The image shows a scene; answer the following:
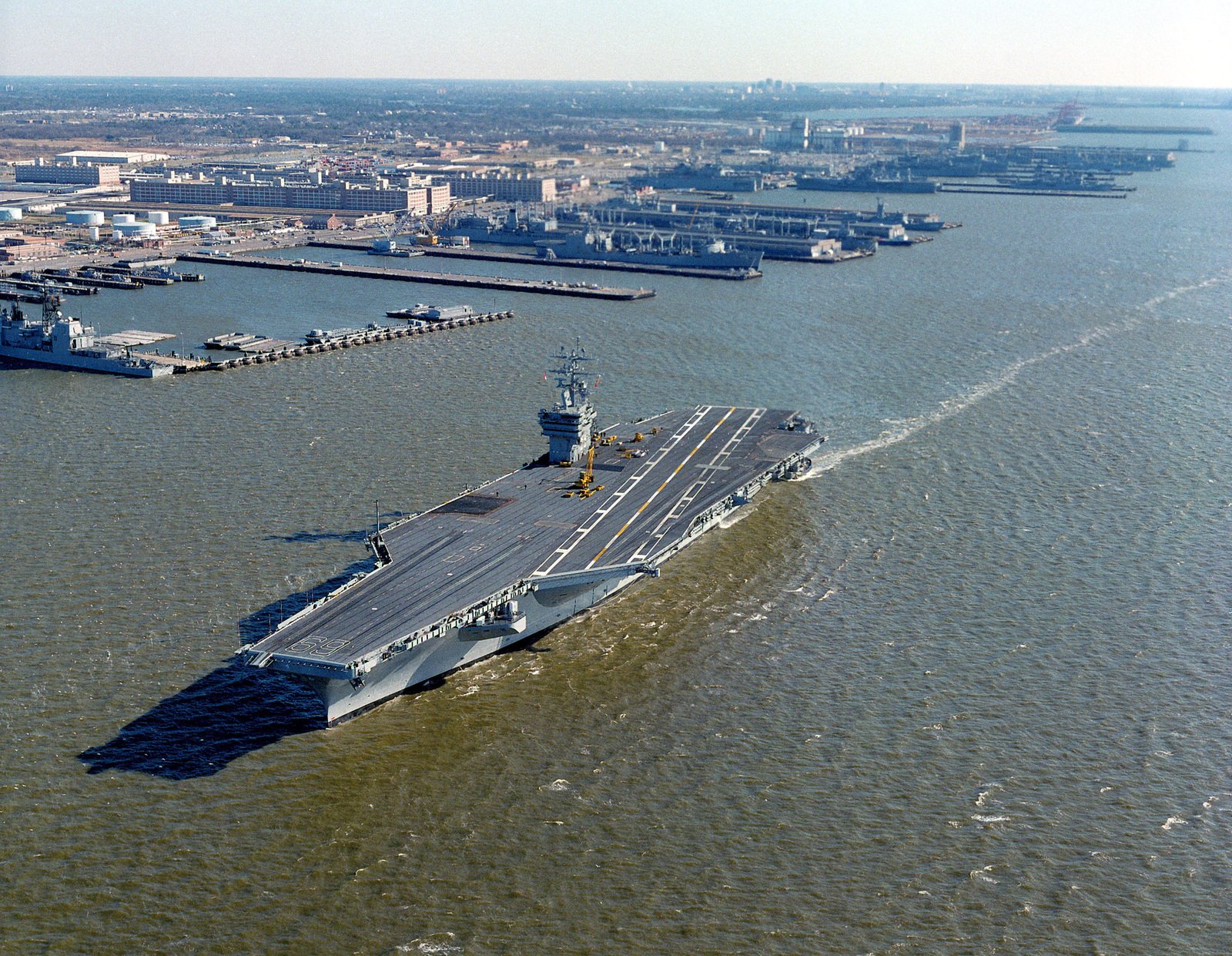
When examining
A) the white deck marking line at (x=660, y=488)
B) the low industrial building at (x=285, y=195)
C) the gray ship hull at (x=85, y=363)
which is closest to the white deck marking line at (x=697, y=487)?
the white deck marking line at (x=660, y=488)

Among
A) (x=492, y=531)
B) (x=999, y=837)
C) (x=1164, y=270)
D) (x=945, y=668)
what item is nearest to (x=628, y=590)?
(x=492, y=531)

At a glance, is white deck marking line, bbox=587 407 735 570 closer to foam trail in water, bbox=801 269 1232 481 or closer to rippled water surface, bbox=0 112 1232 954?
rippled water surface, bbox=0 112 1232 954

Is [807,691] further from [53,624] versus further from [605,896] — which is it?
[53,624]

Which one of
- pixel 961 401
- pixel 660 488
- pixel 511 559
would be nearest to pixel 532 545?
pixel 511 559

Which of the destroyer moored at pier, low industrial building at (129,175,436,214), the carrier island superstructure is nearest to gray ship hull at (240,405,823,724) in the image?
the carrier island superstructure

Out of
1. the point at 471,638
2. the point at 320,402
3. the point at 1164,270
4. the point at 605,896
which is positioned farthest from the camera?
the point at 1164,270

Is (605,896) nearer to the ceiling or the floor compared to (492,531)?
nearer to the floor
